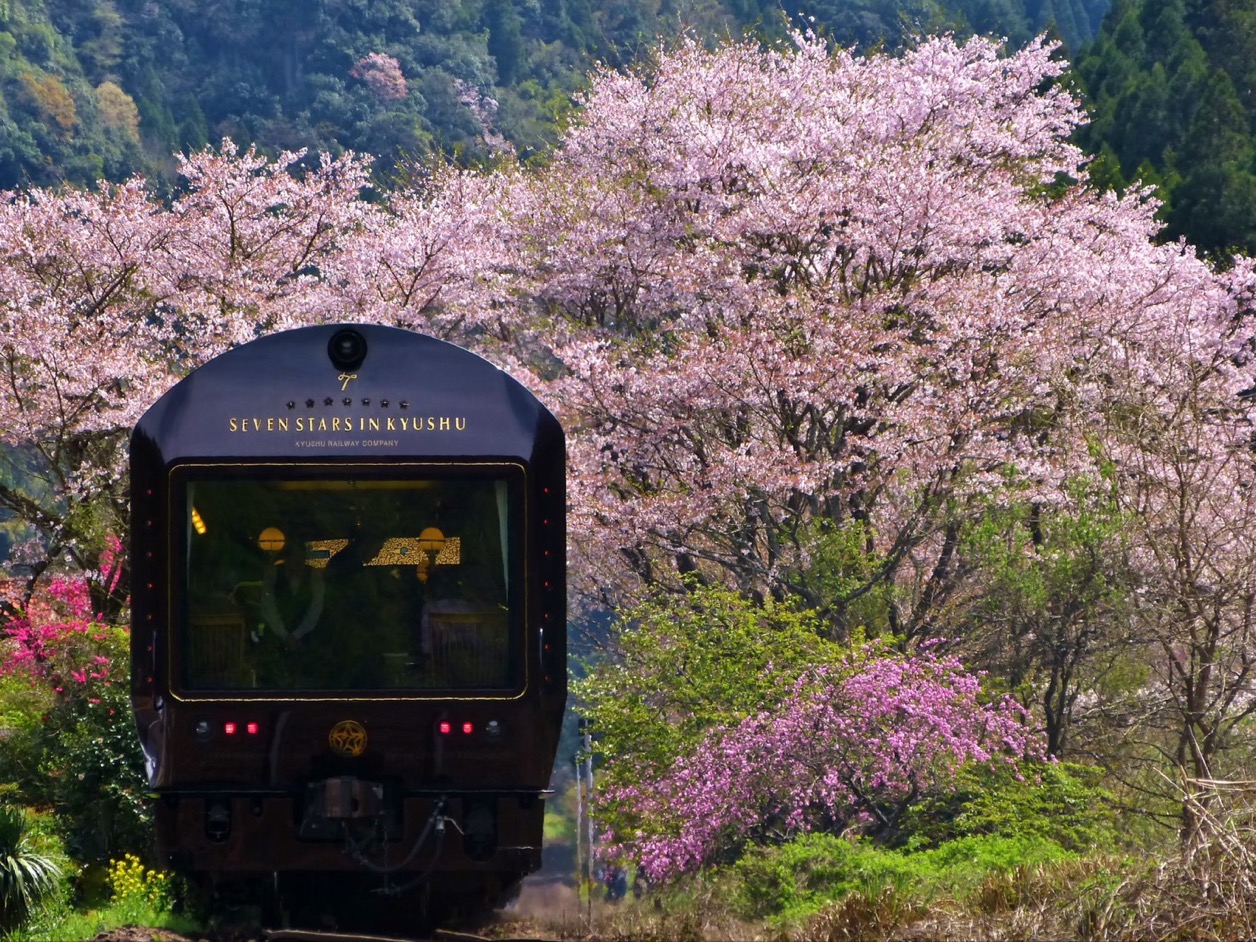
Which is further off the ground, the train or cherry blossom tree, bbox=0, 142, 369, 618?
cherry blossom tree, bbox=0, 142, 369, 618

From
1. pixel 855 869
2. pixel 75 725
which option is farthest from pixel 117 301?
pixel 855 869

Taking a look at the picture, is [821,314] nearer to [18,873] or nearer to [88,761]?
[88,761]

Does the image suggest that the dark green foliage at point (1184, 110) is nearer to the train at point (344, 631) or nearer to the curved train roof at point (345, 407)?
the curved train roof at point (345, 407)

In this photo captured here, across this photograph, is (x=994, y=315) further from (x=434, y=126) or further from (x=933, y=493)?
(x=434, y=126)

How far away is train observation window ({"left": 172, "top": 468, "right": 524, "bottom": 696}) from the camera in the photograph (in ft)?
26.6

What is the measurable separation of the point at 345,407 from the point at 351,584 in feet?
2.92

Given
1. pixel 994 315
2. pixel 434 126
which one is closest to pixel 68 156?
pixel 434 126

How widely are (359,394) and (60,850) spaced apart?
16.8 ft

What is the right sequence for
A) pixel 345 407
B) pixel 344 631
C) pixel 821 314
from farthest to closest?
1. pixel 821 314
2. pixel 345 407
3. pixel 344 631

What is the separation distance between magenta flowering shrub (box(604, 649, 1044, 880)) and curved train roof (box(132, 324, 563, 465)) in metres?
4.03

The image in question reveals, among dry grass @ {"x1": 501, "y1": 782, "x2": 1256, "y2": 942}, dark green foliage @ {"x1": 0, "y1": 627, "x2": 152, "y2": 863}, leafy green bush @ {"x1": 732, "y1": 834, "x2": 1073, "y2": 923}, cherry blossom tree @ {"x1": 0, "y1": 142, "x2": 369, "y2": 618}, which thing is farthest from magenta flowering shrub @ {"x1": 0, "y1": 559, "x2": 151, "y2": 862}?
leafy green bush @ {"x1": 732, "y1": 834, "x2": 1073, "y2": 923}

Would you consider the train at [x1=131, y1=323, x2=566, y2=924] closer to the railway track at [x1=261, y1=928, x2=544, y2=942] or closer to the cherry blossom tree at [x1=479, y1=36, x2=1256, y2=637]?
the railway track at [x1=261, y1=928, x2=544, y2=942]

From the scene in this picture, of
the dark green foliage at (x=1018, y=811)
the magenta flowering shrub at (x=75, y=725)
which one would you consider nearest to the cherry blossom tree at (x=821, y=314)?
the dark green foliage at (x=1018, y=811)

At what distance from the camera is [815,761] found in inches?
464
